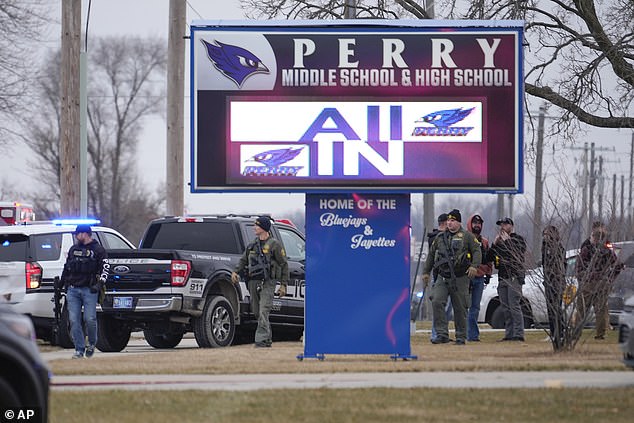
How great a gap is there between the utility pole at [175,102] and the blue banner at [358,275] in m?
11.0

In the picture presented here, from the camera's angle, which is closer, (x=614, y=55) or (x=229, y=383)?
(x=229, y=383)

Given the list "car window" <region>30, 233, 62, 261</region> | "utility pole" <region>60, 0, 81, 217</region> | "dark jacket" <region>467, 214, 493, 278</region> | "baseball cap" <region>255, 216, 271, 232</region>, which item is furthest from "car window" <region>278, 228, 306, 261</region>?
"utility pole" <region>60, 0, 81, 217</region>

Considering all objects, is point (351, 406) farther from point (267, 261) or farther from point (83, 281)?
point (267, 261)

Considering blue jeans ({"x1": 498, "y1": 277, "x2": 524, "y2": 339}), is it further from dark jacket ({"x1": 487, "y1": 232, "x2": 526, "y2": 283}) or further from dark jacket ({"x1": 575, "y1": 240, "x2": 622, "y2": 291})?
dark jacket ({"x1": 575, "y1": 240, "x2": 622, "y2": 291})

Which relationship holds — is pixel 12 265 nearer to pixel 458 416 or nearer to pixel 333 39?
pixel 333 39

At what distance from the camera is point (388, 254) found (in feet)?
52.2

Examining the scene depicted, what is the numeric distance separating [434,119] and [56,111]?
58.5 meters

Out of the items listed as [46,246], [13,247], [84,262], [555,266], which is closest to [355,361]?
[555,266]

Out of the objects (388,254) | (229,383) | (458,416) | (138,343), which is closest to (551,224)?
(388,254)

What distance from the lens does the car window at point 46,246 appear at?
20.8m

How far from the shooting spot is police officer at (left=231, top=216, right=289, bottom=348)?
18859mm

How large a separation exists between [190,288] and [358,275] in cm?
410

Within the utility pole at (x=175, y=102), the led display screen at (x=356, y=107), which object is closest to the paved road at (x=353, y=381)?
the led display screen at (x=356, y=107)

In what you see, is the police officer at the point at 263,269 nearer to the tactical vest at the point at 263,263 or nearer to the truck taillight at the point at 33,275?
the tactical vest at the point at 263,263
